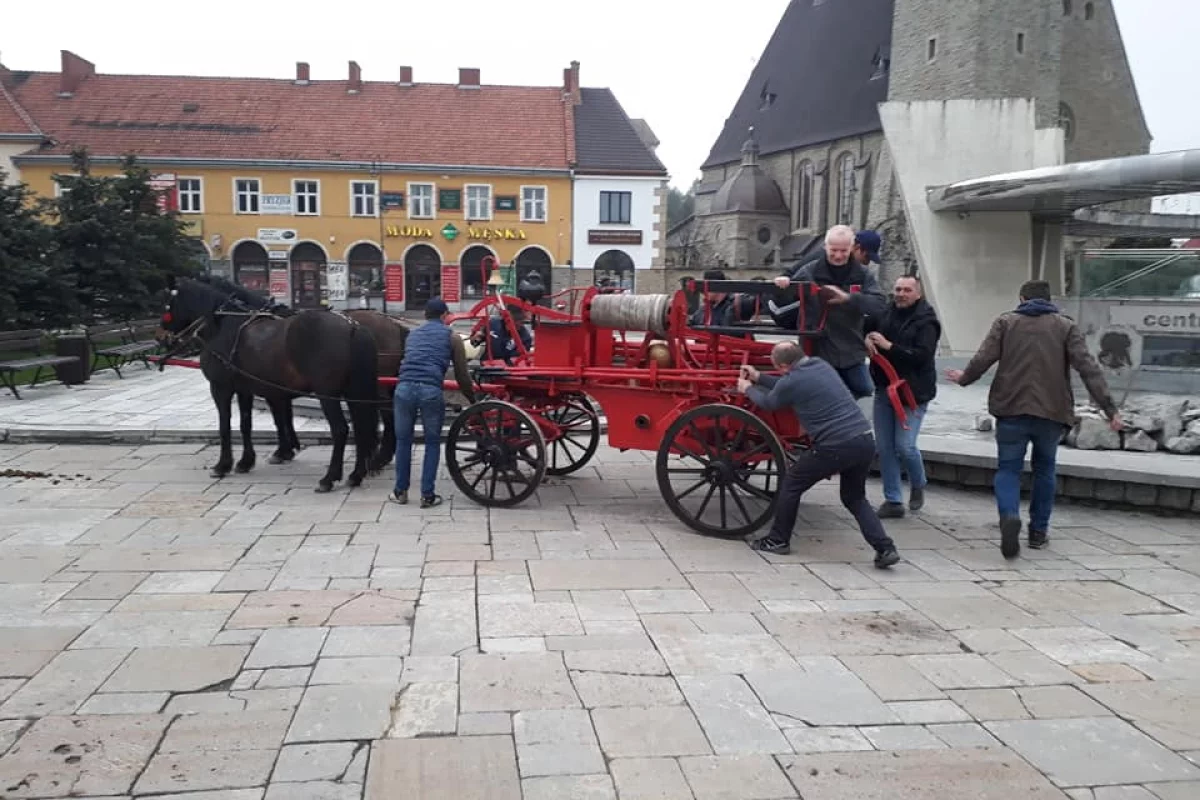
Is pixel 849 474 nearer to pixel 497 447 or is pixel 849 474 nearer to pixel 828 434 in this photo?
pixel 828 434

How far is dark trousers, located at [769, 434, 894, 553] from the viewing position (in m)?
5.55

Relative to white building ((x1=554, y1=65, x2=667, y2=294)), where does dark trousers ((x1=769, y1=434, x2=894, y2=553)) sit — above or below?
below

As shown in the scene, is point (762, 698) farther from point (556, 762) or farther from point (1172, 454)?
point (1172, 454)

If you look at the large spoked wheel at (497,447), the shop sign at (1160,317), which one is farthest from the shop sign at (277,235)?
the large spoked wheel at (497,447)

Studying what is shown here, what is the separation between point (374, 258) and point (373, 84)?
8.09 meters

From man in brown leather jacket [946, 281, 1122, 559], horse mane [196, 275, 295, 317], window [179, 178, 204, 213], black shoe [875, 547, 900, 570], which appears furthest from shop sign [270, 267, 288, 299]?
black shoe [875, 547, 900, 570]

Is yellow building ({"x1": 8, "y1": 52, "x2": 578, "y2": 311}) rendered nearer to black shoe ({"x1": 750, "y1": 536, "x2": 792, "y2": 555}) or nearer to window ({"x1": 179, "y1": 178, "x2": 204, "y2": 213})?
window ({"x1": 179, "y1": 178, "x2": 204, "y2": 213})

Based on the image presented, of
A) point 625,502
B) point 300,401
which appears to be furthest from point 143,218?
point 625,502

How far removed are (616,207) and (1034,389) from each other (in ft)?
113

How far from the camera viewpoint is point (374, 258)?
3969 centimetres

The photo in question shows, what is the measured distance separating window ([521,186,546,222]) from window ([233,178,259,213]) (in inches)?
430

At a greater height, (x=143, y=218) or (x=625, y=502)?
(x=143, y=218)

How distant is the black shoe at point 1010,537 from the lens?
5863mm

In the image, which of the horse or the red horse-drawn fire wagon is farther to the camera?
the horse
